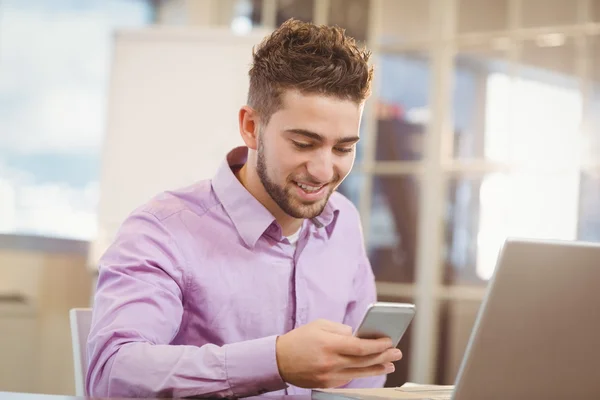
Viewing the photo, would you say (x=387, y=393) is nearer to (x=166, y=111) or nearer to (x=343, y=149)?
(x=343, y=149)

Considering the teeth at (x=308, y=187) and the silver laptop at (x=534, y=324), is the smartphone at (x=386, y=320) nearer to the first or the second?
the silver laptop at (x=534, y=324)

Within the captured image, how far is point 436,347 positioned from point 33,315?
6.15 feet

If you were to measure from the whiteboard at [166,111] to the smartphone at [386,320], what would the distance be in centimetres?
269

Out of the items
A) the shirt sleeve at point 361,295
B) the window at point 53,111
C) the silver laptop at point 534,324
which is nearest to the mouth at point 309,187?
the shirt sleeve at point 361,295

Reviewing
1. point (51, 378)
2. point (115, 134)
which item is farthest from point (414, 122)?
point (51, 378)

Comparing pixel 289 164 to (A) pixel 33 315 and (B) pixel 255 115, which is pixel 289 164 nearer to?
(B) pixel 255 115

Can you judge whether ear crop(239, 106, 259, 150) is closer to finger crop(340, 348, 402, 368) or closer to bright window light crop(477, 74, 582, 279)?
finger crop(340, 348, 402, 368)

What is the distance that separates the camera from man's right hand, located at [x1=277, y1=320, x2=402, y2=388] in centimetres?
107

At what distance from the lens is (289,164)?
149 centimetres

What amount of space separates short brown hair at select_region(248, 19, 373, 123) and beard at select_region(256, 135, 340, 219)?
0.10m

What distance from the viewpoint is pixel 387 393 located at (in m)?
1.20

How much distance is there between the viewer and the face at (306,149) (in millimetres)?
1451

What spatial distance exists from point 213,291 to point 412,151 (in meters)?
2.55

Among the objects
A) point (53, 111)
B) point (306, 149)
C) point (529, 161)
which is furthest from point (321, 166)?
point (53, 111)
